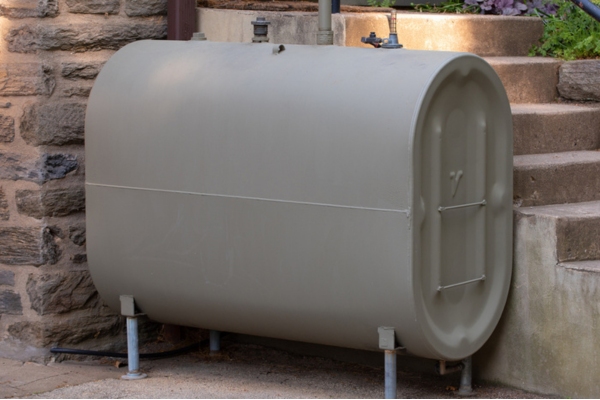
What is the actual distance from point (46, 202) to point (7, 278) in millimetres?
371

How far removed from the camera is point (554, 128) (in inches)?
167

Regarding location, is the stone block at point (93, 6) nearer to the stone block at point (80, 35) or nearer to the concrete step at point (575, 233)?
the stone block at point (80, 35)

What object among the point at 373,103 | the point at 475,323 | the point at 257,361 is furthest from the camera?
the point at 257,361

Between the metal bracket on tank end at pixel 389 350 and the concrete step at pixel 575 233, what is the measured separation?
0.69 m

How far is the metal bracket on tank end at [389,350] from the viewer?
11.2 feet

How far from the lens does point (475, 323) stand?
368cm

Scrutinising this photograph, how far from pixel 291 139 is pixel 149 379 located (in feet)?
3.94

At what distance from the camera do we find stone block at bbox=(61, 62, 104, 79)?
4.23 m

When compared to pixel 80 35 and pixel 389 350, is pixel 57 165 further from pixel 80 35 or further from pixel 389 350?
pixel 389 350

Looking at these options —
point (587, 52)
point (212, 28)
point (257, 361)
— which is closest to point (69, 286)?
point (257, 361)

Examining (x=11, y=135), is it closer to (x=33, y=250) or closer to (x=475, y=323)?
(x=33, y=250)

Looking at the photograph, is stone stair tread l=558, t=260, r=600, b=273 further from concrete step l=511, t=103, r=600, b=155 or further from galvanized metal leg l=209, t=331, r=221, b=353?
galvanized metal leg l=209, t=331, r=221, b=353

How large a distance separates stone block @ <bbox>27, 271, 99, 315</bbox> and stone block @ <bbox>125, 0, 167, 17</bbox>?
3.60ft

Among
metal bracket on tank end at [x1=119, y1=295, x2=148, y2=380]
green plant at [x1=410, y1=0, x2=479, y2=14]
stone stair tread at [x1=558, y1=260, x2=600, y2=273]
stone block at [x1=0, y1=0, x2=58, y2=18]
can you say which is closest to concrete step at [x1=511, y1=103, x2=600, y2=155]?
stone stair tread at [x1=558, y1=260, x2=600, y2=273]
